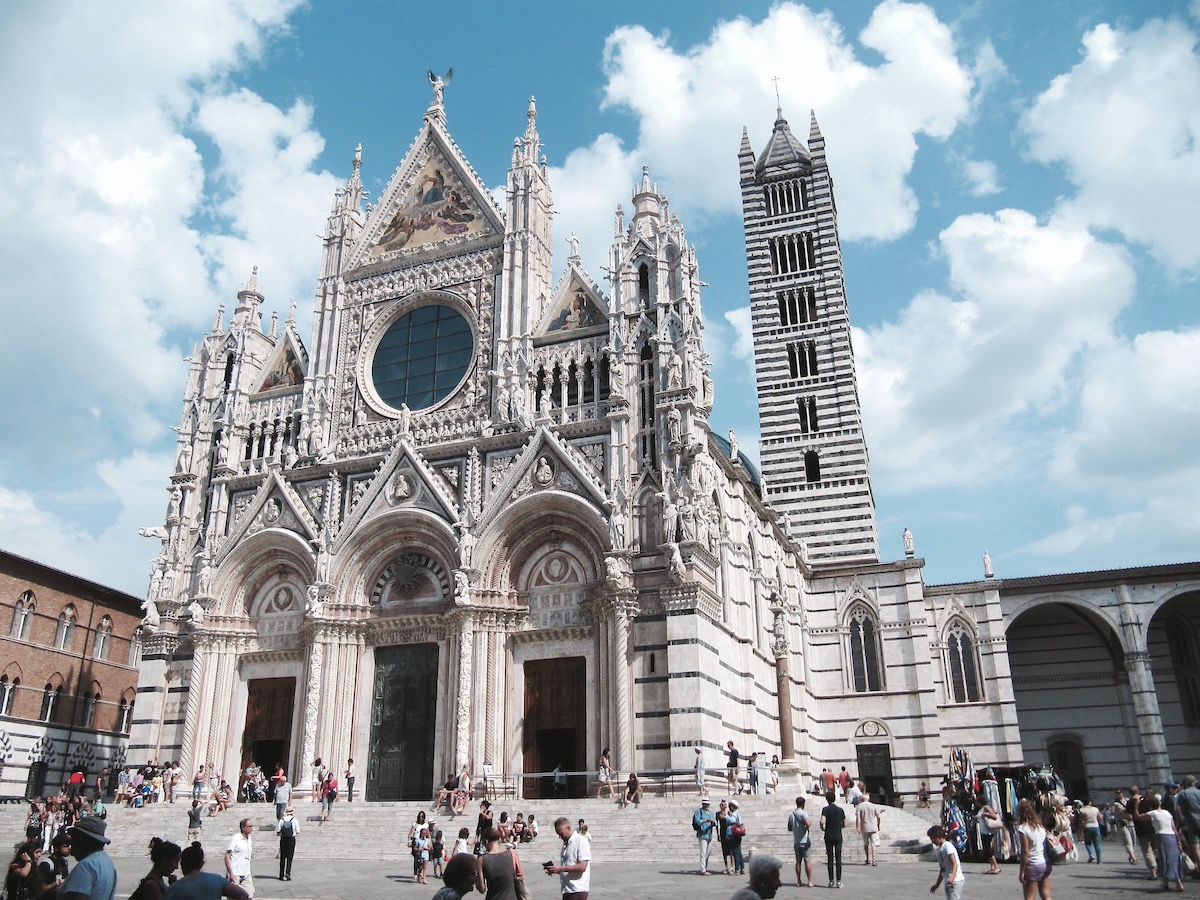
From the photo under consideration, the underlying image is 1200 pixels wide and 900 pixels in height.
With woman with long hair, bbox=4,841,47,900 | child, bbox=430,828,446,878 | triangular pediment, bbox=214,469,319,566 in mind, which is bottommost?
child, bbox=430,828,446,878

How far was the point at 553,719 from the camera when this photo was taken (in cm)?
2542

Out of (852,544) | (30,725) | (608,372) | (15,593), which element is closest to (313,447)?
(608,372)

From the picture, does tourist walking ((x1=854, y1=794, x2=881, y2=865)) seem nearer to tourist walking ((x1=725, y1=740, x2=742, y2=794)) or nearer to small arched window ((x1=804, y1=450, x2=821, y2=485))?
tourist walking ((x1=725, y1=740, x2=742, y2=794))

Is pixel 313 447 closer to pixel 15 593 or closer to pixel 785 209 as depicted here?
pixel 15 593

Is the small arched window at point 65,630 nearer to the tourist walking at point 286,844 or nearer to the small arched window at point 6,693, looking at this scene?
the small arched window at point 6,693

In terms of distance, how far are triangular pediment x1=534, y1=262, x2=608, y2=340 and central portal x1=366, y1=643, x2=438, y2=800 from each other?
9.76m

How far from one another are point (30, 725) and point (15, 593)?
14.7ft

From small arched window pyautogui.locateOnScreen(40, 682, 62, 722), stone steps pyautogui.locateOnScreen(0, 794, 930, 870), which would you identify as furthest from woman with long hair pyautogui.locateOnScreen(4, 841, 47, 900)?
small arched window pyautogui.locateOnScreen(40, 682, 62, 722)

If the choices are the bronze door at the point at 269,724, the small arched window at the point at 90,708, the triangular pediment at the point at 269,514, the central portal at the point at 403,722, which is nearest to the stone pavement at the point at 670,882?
the central portal at the point at 403,722

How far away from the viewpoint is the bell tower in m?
41.7

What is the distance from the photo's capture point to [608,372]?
27.7m

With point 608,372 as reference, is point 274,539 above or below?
below

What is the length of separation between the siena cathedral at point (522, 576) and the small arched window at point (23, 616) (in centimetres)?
709

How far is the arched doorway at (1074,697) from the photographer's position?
125 ft
